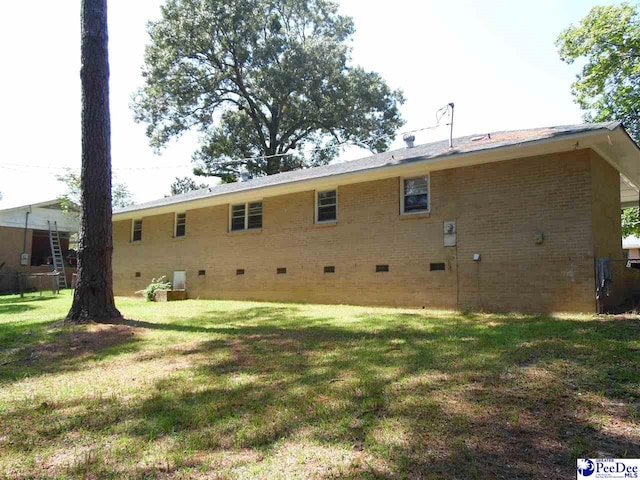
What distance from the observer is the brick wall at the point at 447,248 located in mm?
8484

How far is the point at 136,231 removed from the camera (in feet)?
62.2

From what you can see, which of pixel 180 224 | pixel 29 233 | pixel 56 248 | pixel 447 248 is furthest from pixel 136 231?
pixel 447 248

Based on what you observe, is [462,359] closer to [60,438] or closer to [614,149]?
[60,438]

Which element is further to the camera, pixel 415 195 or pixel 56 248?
pixel 56 248

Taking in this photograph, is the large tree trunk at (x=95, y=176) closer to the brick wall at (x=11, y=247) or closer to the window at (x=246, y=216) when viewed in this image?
the window at (x=246, y=216)

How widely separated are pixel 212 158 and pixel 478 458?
31.6 m

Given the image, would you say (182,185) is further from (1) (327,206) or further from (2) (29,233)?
(1) (327,206)

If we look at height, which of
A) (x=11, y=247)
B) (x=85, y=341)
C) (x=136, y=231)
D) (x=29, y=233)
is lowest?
(x=85, y=341)

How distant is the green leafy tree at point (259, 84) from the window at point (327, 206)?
16.3 metres

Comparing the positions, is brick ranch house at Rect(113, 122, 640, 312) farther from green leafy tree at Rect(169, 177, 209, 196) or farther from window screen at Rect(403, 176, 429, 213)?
green leafy tree at Rect(169, 177, 209, 196)

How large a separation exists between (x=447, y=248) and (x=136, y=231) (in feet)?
47.7

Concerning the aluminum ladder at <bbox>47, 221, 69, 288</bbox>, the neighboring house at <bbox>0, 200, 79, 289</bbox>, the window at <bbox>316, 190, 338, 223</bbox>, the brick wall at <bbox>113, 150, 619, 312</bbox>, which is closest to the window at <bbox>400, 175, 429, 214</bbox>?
the brick wall at <bbox>113, 150, 619, 312</bbox>

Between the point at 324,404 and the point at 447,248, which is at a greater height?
the point at 447,248

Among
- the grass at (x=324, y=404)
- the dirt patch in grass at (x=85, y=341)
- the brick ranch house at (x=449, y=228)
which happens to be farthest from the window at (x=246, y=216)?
the grass at (x=324, y=404)
